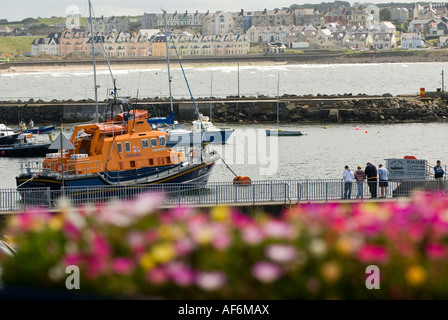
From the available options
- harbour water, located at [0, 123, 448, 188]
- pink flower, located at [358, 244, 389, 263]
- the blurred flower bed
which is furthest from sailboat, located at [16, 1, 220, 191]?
pink flower, located at [358, 244, 389, 263]

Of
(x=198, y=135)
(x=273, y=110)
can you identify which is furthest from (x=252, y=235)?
(x=273, y=110)

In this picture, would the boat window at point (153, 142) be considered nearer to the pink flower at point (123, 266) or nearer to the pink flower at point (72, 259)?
the pink flower at point (72, 259)

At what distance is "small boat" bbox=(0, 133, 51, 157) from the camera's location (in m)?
45.9

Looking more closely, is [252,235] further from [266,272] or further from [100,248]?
[100,248]

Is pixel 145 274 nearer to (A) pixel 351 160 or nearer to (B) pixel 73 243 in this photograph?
(B) pixel 73 243

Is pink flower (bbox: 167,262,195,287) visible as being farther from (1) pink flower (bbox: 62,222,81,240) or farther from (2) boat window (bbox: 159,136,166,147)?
(2) boat window (bbox: 159,136,166,147)

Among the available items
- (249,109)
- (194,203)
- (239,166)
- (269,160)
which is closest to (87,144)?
(194,203)

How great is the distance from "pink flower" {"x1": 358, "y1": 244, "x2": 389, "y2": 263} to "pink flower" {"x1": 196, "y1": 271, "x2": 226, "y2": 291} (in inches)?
34.3

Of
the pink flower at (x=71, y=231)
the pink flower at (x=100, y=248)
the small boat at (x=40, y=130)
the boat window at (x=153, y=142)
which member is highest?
the pink flower at (x=71, y=231)

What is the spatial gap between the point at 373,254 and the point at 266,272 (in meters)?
0.67

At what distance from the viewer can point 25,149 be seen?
45.9m

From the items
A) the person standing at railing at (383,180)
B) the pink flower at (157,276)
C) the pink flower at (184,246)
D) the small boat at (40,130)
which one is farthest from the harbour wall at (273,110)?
the pink flower at (157,276)

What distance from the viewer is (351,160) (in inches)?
1684

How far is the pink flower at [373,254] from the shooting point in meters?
5.00
